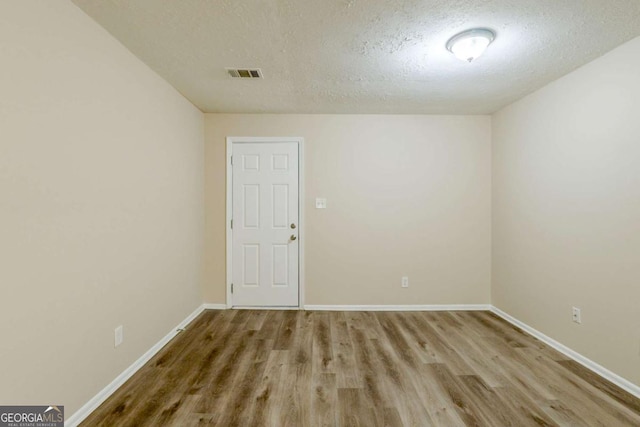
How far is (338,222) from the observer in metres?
3.40

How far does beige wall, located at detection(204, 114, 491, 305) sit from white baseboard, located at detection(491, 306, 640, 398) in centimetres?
60

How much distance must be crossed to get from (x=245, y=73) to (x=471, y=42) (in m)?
1.75

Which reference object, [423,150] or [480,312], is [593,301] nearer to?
[480,312]

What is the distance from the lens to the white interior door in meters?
3.41

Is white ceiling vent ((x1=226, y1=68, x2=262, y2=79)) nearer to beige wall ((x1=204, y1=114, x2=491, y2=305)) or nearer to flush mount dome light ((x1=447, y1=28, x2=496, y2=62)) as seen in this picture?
beige wall ((x1=204, y1=114, x2=491, y2=305))

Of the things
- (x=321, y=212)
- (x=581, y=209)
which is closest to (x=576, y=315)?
(x=581, y=209)

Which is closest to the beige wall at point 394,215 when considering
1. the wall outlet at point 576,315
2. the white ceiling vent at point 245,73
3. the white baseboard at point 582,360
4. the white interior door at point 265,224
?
the white interior door at point 265,224

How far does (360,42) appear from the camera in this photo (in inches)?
75.0

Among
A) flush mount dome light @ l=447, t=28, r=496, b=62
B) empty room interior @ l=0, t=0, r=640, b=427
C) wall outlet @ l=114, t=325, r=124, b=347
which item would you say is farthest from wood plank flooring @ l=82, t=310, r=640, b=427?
flush mount dome light @ l=447, t=28, r=496, b=62

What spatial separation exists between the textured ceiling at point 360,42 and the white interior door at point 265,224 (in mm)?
790

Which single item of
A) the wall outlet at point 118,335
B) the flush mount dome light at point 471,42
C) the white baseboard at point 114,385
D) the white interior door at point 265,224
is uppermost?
A: the flush mount dome light at point 471,42

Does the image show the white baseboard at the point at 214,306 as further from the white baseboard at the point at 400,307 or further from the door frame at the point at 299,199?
the white baseboard at the point at 400,307

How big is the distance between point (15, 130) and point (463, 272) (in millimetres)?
4045

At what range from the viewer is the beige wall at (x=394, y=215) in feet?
11.1
